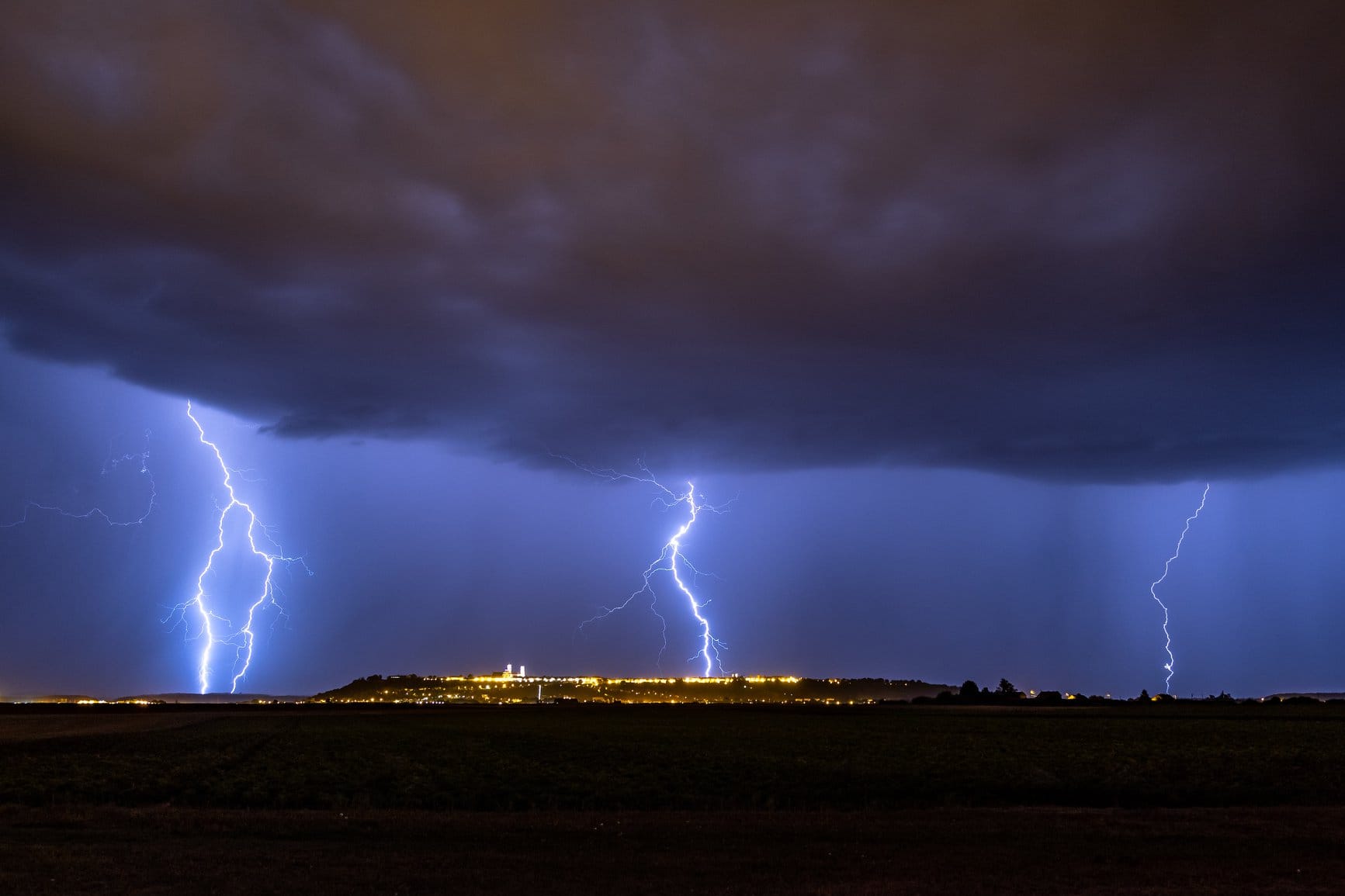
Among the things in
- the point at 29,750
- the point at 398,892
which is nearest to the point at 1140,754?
the point at 398,892

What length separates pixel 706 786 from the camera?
24.6m

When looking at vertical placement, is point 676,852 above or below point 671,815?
above

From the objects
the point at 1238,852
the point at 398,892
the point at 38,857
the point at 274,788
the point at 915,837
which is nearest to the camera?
the point at 398,892

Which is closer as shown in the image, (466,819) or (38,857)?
(38,857)

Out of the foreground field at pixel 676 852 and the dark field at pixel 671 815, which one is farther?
the dark field at pixel 671 815

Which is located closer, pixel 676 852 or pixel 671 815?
pixel 676 852

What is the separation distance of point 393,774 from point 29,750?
17481 mm

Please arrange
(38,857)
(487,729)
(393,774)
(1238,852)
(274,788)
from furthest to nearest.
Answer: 1. (487,729)
2. (393,774)
3. (274,788)
4. (1238,852)
5. (38,857)

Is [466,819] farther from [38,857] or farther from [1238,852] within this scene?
[1238,852]

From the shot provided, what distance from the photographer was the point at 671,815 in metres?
19.3

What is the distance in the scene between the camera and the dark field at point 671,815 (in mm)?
13188

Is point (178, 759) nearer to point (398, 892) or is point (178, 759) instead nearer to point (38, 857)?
point (38, 857)

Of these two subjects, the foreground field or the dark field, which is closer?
the foreground field

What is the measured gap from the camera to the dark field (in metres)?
13.2
